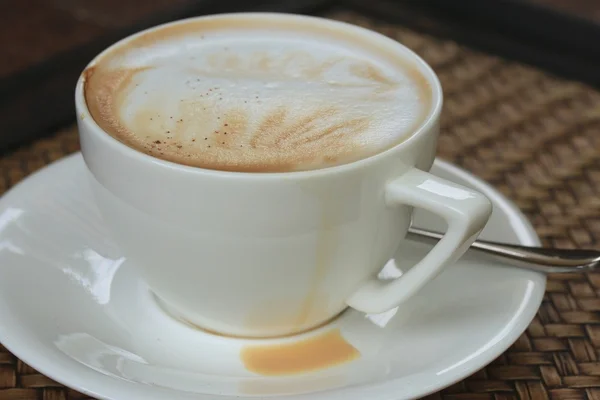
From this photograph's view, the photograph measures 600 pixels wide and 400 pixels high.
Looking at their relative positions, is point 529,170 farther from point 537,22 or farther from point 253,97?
point 253,97

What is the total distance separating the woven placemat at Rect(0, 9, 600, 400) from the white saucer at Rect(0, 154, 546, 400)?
6cm

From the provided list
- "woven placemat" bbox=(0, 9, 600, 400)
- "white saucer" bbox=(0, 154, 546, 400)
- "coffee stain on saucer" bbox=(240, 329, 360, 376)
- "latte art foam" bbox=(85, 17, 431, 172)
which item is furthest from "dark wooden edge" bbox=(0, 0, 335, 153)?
"coffee stain on saucer" bbox=(240, 329, 360, 376)

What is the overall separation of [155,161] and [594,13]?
58.7 inches

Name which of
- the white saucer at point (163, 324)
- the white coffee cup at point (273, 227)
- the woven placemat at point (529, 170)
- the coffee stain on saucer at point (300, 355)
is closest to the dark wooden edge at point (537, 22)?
the woven placemat at point (529, 170)

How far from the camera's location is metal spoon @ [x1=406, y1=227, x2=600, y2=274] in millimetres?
744

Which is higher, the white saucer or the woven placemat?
the white saucer

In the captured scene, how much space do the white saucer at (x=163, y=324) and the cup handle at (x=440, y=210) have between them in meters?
0.06

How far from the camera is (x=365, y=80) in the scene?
0.75 metres

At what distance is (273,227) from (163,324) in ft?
0.57

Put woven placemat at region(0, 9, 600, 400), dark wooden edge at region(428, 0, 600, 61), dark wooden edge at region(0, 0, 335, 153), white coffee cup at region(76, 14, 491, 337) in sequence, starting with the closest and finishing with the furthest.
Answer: white coffee cup at region(76, 14, 491, 337)
woven placemat at region(0, 9, 600, 400)
dark wooden edge at region(0, 0, 335, 153)
dark wooden edge at region(428, 0, 600, 61)

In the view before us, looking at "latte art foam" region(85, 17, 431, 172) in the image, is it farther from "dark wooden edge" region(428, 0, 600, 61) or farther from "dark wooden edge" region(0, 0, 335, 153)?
"dark wooden edge" region(428, 0, 600, 61)

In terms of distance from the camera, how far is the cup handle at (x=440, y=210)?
0.60 m

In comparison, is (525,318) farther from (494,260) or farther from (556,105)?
(556,105)

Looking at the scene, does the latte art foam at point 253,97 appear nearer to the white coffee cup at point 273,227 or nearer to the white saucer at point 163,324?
the white coffee cup at point 273,227
